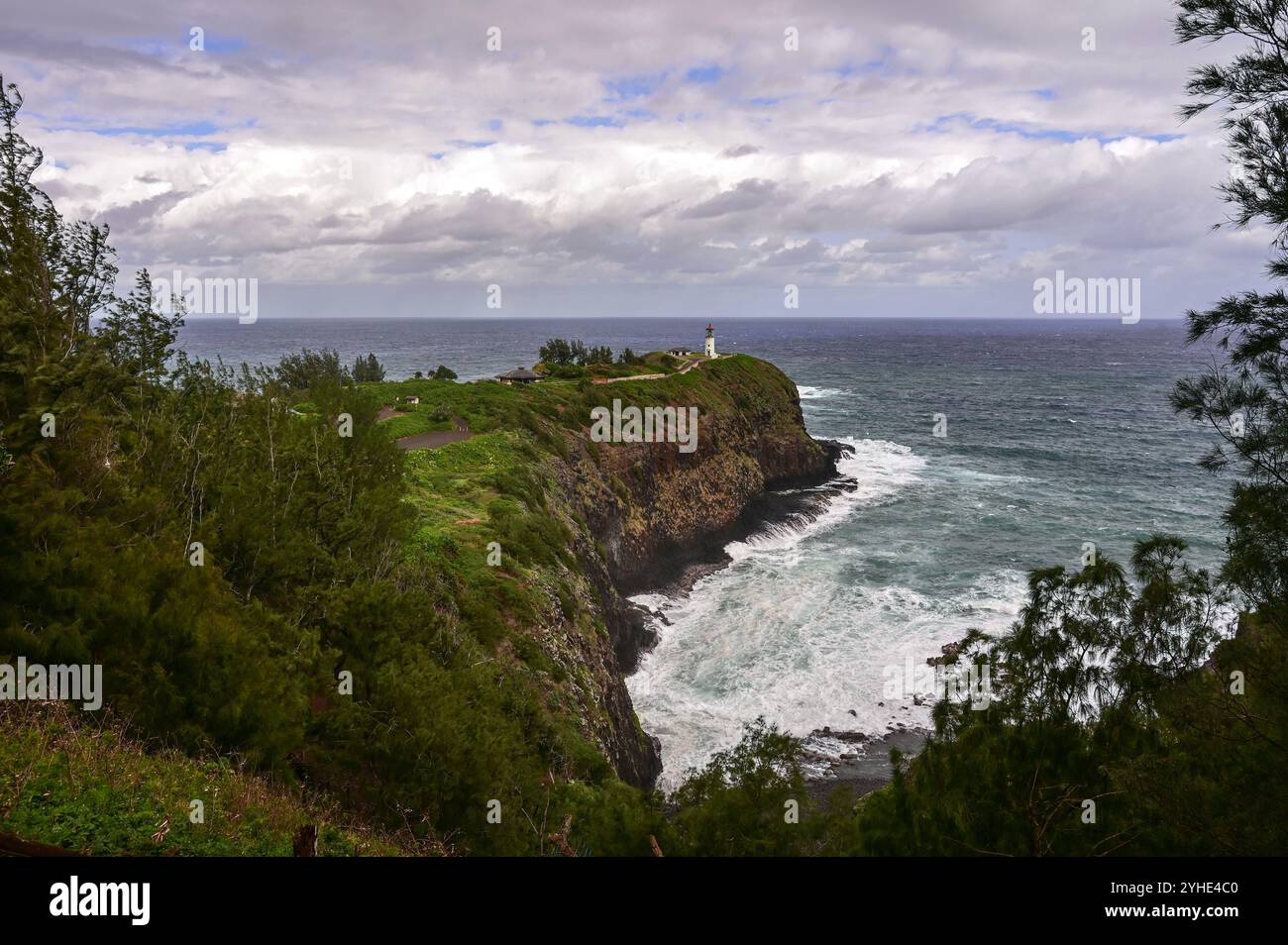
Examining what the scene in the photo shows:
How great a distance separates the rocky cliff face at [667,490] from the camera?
32750mm

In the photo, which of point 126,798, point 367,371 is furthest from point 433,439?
point 367,371

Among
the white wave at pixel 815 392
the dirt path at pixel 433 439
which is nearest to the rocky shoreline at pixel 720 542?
the dirt path at pixel 433 439

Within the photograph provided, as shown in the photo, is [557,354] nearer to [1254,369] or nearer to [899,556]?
[899,556]

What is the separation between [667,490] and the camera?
2248 inches

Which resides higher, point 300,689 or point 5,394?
point 5,394

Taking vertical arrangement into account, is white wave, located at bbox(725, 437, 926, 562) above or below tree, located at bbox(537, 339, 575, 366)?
below

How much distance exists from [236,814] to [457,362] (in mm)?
189025

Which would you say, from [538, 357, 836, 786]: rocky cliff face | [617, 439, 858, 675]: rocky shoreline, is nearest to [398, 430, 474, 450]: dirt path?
[538, 357, 836, 786]: rocky cliff face

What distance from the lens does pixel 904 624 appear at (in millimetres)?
41125

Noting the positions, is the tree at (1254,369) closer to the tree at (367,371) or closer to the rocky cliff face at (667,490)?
the rocky cliff face at (667,490)

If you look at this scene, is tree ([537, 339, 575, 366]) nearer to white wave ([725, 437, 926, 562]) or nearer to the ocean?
the ocean

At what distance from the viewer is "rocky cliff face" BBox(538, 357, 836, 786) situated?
3275 cm

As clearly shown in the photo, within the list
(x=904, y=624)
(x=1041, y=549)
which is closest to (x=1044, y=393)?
(x=1041, y=549)

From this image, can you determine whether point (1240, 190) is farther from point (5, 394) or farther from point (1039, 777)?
point (5, 394)
